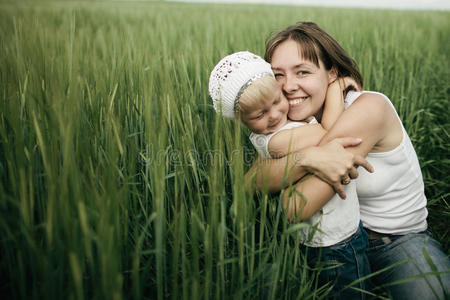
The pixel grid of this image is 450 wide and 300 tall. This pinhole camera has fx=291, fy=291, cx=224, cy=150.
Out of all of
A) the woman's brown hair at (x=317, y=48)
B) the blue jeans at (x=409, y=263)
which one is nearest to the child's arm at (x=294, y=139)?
the woman's brown hair at (x=317, y=48)

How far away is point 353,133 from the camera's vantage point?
84cm

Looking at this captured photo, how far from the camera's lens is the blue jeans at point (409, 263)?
872 mm

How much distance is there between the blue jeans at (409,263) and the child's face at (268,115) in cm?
55

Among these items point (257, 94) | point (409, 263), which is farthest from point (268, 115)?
point (409, 263)

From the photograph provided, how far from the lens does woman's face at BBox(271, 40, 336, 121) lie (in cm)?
96

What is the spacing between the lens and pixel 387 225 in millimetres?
991

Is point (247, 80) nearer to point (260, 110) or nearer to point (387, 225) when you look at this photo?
point (260, 110)

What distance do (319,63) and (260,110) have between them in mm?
303

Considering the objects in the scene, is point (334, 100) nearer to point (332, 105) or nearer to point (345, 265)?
point (332, 105)

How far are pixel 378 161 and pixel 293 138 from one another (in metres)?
0.31

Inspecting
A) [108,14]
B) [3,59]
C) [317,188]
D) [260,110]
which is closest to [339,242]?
[317,188]
